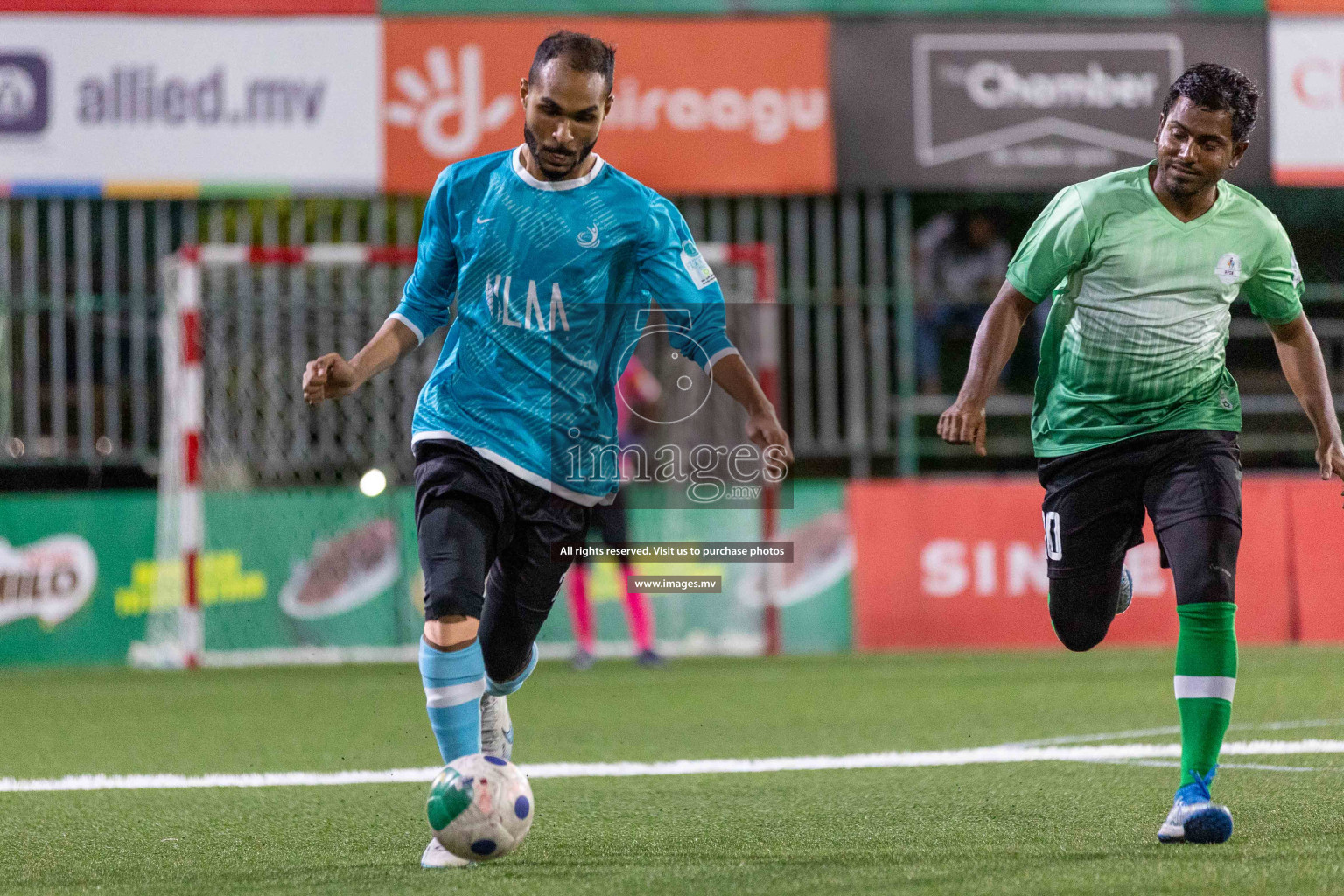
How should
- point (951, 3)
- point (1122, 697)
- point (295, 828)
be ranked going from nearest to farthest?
point (295, 828) → point (1122, 697) → point (951, 3)

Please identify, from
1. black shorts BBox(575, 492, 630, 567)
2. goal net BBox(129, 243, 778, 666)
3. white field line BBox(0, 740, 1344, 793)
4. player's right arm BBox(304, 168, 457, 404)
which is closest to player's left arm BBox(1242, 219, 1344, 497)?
white field line BBox(0, 740, 1344, 793)

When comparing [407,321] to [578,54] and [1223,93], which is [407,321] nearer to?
[578,54]

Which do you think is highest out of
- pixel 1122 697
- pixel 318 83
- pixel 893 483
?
pixel 318 83

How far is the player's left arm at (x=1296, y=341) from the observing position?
514 centimetres

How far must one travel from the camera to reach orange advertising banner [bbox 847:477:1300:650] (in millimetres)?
12852

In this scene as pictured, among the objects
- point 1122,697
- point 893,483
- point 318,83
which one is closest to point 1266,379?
point 893,483

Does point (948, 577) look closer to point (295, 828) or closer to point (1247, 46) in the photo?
point (1247, 46)

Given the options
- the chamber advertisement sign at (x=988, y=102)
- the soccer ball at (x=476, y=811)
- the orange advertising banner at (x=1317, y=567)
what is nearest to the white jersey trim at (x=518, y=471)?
the soccer ball at (x=476, y=811)

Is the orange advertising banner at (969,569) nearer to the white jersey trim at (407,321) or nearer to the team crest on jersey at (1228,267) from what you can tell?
the team crest on jersey at (1228,267)

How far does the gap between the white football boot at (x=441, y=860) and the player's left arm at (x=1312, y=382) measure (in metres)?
2.74

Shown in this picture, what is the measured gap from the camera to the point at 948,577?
12891 millimetres

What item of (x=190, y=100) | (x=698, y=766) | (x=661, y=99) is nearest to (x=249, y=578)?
(x=190, y=100)

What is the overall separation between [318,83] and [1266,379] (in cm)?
772

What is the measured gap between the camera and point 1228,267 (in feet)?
16.5
